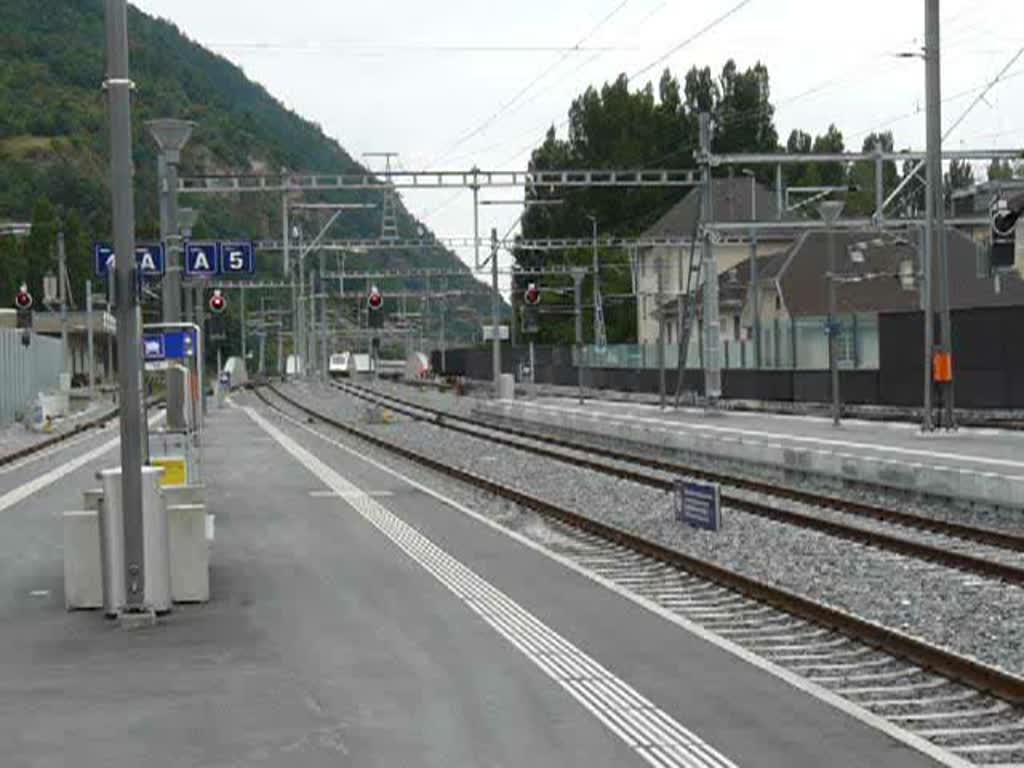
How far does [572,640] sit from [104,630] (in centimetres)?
351

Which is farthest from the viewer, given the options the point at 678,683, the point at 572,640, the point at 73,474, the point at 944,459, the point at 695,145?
the point at 695,145

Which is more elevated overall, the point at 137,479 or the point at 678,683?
the point at 137,479

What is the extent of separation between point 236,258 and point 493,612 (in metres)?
13.0

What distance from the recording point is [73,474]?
1243 inches

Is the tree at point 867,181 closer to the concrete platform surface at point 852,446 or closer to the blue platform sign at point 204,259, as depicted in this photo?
the concrete platform surface at point 852,446

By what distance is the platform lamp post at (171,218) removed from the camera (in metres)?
19.3

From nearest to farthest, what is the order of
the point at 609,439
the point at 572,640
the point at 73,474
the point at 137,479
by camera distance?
the point at 572,640, the point at 137,479, the point at 73,474, the point at 609,439

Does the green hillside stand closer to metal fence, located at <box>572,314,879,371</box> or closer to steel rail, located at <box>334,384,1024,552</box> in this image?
metal fence, located at <box>572,314,879,371</box>

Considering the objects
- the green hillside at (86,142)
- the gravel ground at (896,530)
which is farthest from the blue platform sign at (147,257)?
the green hillside at (86,142)

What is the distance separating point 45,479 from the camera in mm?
30344

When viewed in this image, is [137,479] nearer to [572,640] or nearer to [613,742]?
[572,640]

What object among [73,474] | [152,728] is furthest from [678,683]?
[73,474]

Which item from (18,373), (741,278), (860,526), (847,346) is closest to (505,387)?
(847,346)

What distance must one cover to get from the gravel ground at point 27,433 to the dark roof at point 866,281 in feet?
104
